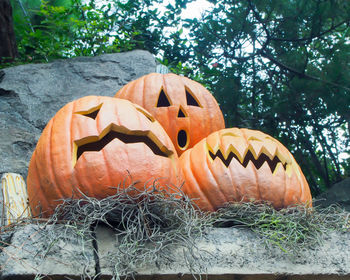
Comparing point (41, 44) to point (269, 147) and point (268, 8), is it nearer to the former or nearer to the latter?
point (268, 8)

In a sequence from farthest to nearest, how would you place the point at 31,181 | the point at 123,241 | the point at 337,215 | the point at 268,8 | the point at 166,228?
the point at 268,8 < the point at 337,215 < the point at 31,181 < the point at 166,228 < the point at 123,241

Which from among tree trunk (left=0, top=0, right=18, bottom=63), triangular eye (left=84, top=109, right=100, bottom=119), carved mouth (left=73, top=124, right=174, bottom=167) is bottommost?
carved mouth (left=73, top=124, right=174, bottom=167)

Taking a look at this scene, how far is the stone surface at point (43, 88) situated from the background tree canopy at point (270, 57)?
56cm

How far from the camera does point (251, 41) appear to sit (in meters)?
3.74

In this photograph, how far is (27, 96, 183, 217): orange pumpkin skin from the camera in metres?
1.52

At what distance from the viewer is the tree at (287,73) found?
10.9ft

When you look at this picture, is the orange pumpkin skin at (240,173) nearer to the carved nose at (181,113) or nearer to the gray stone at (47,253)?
the carved nose at (181,113)

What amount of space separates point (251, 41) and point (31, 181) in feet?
8.58

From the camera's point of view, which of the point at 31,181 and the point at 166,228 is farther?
the point at 31,181

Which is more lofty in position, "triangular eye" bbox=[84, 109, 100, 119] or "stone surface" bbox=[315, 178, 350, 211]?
"triangular eye" bbox=[84, 109, 100, 119]

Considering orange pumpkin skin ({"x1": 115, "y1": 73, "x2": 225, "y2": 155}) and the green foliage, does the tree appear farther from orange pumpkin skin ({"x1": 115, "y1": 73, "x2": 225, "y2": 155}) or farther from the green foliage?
orange pumpkin skin ({"x1": 115, "y1": 73, "x2": 225, "y2": 155})

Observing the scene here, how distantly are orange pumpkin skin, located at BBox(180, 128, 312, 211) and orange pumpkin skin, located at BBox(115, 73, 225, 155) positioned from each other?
31 centimetres

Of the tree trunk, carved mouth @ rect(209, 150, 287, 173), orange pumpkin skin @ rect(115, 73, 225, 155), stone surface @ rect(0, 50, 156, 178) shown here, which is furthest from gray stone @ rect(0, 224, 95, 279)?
the tree trunk

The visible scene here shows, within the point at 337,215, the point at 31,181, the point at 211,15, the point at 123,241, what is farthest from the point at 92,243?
the point at 211,15
